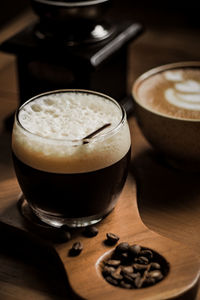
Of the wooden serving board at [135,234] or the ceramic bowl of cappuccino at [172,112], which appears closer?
the wooden serving board at [135,234]

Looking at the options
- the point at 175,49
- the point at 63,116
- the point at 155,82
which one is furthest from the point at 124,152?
the point at 175,49

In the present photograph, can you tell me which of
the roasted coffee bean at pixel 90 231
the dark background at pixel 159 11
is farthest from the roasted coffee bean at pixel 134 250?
the dark background at pixel 159 11

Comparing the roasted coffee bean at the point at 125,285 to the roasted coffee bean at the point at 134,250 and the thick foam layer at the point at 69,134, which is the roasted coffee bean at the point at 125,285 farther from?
the thick foam layer at the point at 69,134

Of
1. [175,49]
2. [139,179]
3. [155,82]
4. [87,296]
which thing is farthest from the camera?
[175,49]

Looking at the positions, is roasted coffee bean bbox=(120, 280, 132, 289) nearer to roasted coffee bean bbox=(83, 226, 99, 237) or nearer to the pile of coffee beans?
the pile of coffee beans

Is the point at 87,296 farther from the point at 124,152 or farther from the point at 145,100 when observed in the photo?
the point at 145,100

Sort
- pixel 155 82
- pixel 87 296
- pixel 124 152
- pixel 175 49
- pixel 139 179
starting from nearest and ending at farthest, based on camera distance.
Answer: pixel 87 296 < pixel 124 152 < pixel 139 179 < pixel 155 82 < pixel 175 49

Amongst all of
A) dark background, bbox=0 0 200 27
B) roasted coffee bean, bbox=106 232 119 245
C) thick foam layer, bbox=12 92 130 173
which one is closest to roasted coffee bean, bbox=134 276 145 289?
roasted coffee bean, bbox=106 232 119 245
